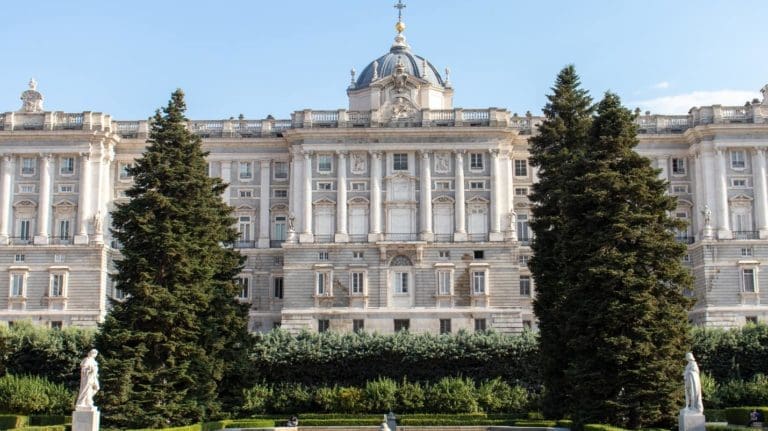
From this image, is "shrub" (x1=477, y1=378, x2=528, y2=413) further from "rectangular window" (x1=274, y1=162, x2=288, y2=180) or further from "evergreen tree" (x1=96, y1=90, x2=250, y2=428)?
"rectangular window" (x1=274, y1=162, x2=288, y2=180)

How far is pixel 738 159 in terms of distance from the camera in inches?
3019

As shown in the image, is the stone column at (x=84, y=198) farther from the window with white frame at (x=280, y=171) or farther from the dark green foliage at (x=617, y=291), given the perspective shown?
Answer: the dark green foliage at (x=617, y=291)

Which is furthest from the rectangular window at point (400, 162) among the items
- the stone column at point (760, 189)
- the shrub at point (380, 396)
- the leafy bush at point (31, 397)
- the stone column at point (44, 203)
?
the leafy bush at point (31, 397)

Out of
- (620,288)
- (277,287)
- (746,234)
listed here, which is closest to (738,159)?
(746,234)

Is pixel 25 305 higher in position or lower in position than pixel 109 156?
lower

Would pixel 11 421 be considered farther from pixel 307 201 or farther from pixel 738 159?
pixel 738 159

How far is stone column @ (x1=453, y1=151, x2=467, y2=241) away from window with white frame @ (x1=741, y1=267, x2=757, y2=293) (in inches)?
751

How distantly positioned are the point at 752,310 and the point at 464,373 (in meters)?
24.1

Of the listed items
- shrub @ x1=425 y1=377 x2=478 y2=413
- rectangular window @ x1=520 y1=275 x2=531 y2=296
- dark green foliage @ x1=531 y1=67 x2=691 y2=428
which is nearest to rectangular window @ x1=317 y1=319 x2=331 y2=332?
rectangular window @ x1=520 y1=275 x2=531 y2=296

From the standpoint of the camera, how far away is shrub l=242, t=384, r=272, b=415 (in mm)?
54969

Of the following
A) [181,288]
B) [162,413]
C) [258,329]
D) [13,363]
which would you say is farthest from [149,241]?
[258,329]

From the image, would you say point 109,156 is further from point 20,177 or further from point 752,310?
point 752,310

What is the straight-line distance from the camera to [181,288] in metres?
45.1

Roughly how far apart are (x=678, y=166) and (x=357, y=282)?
25.2 m
